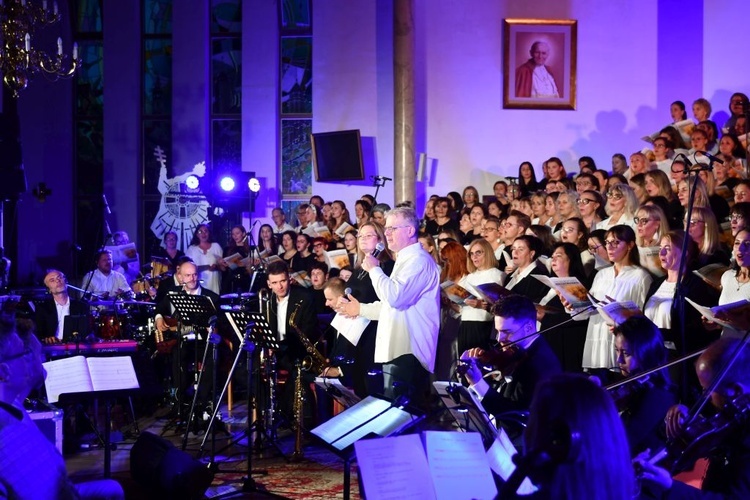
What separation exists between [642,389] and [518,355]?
99 cm

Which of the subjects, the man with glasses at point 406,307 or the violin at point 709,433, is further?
the man with glasses at point 406,307

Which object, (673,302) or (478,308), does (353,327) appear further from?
(673,302)

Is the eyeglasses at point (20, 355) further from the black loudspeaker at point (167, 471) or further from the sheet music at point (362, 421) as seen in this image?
the black loudspeaker at point (167, 471)

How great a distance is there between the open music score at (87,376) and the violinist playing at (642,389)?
298cm

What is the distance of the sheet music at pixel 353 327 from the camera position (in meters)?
7.40

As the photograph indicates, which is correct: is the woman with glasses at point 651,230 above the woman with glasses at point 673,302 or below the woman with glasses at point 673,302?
above

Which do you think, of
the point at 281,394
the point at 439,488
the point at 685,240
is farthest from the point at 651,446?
the point at 281,394

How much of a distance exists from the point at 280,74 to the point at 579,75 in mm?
5395

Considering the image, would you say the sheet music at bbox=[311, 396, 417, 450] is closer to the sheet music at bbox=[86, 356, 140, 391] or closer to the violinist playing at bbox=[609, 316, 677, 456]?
the violinist playing at bbox=[609, 316, 677, 456]

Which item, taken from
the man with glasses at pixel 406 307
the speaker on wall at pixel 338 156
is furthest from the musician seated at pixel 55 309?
the speaker on wall at pixel 338 156

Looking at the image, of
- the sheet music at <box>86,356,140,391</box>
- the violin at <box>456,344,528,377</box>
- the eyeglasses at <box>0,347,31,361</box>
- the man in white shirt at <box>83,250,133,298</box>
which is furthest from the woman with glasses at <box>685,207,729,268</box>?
the man in white shirt at <box>83,250,133,298</box>

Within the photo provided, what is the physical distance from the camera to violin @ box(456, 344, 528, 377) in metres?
4.78

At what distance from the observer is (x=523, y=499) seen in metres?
2.40

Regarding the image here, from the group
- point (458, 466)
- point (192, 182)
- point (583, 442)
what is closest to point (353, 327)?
point (458, 466)
